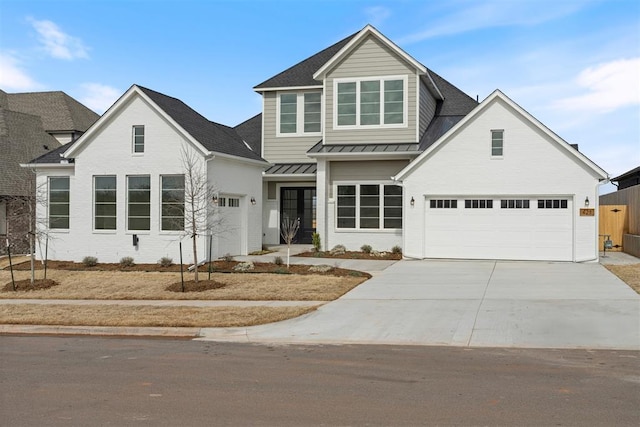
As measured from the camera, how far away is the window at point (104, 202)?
23562 millimetres

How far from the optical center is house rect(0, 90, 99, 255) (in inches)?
1053

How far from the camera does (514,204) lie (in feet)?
73.3

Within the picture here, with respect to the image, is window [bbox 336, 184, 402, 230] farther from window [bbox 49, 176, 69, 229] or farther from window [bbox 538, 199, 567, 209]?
window [bbox 49, 176, 69, 229]

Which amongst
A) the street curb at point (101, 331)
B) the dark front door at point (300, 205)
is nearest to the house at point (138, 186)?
the dark front door at point (300, 205)

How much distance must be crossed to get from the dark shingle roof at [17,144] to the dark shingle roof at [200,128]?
8.99m

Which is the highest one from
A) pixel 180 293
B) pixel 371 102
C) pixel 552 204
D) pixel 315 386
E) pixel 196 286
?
pixel 371 102

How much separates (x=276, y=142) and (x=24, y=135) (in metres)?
15.5

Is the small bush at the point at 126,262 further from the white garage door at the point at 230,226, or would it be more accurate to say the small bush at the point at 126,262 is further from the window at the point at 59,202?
the window at the point at 59,202

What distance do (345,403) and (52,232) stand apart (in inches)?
789

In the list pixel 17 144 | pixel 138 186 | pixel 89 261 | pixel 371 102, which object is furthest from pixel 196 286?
pixel 17 144

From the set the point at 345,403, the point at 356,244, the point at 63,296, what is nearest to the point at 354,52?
the point at 356,244

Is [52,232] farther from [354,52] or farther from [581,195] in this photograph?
[581,195]

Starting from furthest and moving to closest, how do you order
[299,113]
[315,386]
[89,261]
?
[299,113]
[89,261]
[315,386]

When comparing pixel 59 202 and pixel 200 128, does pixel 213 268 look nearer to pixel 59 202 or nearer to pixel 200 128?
pixel 200 128
